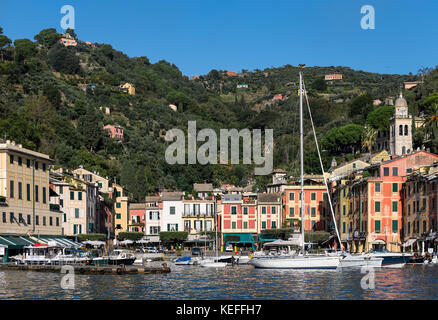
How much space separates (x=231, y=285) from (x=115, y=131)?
420 feet

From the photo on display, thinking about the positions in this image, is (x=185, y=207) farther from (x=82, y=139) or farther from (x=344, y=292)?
(x=344, y=292)

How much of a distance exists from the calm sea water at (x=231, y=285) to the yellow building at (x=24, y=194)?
508 inches

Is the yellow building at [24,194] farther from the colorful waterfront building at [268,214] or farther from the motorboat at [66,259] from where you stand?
the colorful waterfront building at [268,214]

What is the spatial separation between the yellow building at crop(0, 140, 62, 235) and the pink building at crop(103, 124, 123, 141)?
88512mm

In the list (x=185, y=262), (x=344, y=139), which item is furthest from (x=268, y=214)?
(x=344, y=139)

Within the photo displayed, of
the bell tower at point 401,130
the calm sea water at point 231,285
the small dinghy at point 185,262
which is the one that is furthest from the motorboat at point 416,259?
the bell tower at point 401,130

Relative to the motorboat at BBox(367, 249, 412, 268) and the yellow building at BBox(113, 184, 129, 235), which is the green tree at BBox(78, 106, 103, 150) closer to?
the yellow building at BBox(113, 184, 129, 235)

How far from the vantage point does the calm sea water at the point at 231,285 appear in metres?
47.3

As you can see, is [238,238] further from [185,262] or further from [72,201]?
[185,262]

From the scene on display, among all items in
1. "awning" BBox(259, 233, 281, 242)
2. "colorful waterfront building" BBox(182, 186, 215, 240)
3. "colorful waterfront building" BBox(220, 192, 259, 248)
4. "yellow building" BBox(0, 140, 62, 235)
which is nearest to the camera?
"yellow building" BBox(0, 140, 62, 235)

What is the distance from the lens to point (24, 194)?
81.1 m

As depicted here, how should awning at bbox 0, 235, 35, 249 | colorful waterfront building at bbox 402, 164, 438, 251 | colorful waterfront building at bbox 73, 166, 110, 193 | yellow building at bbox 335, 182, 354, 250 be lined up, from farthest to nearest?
1. colorful waterfront building at bbox 73, 166, 110, 193
2. yellow building at bbox 335, 182, 354, 250
3. colorful waterfront building at bbox 402, 164, 438, 251
4. awning at bbox 0, 235, 35, 249

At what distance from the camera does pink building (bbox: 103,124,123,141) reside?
178m

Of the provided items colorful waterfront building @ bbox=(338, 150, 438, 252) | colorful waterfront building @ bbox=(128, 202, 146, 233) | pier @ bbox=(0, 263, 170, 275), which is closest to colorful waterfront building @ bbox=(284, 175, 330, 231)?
colorful waterfront building @ bbox=(338, 150, 438, 252)
